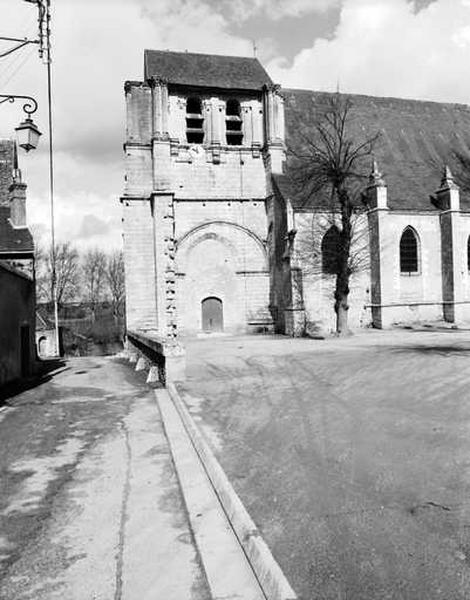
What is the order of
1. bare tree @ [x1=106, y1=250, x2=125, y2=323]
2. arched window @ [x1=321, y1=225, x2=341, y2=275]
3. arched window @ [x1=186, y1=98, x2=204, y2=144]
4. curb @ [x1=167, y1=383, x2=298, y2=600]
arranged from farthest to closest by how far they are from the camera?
bare tree @ [x1=106, y1=250, x2=125, y2=323], arched window @ [x1=186, y1=98, x2=204, y2=144], arched window @ [x1=321, y1=225, x2=341, y2=275], curb @ [x1=167, y1=383, x2=298, y2=600]

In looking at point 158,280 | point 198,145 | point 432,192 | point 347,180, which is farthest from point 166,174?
point 432,192

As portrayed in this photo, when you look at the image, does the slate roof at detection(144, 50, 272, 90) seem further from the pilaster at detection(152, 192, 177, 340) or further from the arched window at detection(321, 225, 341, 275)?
the arched window at detection(321, 225, 341, 275)

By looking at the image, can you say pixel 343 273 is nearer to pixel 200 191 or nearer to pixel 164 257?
pixel 164 257

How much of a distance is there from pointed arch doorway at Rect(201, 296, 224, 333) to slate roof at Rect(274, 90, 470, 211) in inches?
269

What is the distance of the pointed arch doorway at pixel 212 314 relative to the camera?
28156 mm

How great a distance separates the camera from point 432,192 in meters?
29.5

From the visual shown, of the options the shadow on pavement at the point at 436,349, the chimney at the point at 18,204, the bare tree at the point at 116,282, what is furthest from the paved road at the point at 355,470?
the bare tree at the point at 116,282

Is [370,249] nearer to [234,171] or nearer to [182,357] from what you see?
[234,171]

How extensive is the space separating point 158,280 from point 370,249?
36.8 ft

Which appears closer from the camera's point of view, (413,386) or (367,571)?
(367,571)

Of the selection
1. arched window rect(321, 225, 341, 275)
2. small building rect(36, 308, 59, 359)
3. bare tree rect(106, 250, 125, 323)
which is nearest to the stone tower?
arched window rect(321, 225, 341, 275)

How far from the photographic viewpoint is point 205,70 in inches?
1160

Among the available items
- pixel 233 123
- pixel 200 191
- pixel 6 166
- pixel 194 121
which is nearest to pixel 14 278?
pixel 6 166

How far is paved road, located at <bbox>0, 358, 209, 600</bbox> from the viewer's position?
357 centimetres
